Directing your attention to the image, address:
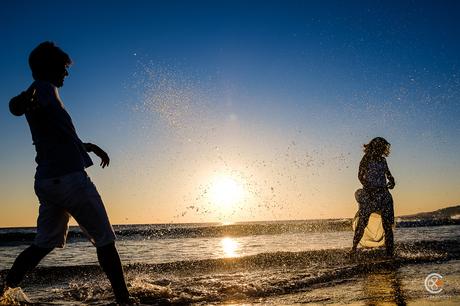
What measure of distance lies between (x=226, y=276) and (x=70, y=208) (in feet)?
12.7

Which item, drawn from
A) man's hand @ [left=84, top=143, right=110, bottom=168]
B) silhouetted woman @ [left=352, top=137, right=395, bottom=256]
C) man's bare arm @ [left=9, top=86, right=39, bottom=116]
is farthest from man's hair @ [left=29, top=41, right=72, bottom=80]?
silhouetted woman @ [left=352, top=137, right=395, bottom=256]

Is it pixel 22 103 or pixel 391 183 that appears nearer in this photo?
pixel 22 103

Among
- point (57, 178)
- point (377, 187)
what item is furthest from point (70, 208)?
point (377, 187)

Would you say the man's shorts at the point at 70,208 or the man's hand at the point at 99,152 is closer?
the man's shorts at the point at 70,208

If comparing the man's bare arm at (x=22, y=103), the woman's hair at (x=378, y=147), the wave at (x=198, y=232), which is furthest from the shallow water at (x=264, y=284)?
the wave at (x=198, y=232)

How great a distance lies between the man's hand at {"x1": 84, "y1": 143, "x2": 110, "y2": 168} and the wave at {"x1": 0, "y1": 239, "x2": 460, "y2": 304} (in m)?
1.68

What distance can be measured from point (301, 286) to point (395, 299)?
1.52m

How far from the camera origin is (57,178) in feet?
11.8

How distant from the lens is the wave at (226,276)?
204 inches

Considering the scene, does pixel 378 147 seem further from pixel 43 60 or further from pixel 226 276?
pixel 43 60

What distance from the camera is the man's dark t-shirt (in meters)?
3.63

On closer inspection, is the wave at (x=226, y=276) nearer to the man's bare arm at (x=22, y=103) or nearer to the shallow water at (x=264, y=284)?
the shallow water at (x=264, y=284)

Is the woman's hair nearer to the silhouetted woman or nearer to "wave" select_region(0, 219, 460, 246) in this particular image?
the silhouetted woman

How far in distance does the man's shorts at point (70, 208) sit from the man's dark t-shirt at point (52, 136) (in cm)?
8
